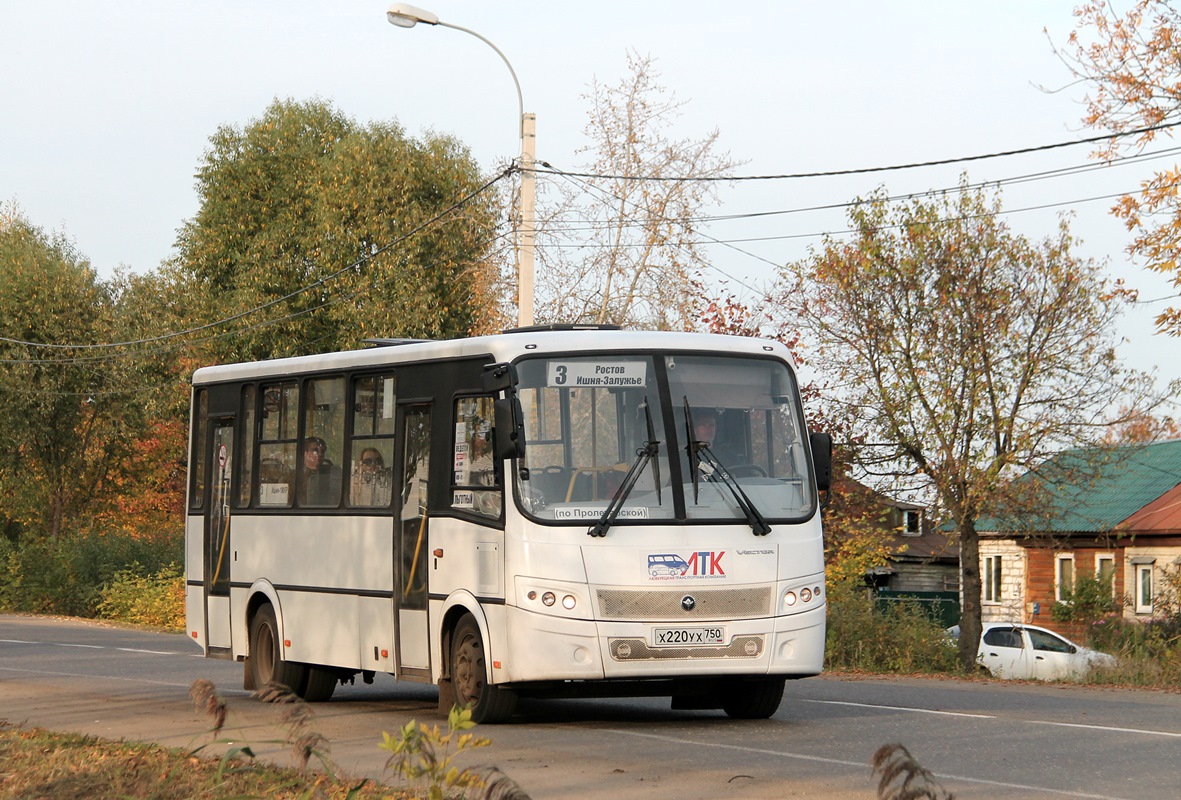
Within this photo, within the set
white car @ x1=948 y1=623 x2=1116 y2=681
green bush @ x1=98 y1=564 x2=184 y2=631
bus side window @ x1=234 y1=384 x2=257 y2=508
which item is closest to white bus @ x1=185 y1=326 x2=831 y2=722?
bus side window @ x1=234 y1=384 x2=257 y2=508

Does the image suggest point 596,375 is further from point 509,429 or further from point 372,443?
point 372,443

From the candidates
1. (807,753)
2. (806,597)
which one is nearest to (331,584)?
(806,597)

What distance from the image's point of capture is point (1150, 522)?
44250 millimetres

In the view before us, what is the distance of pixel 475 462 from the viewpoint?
13.4 meters

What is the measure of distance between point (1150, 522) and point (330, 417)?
33.0 m

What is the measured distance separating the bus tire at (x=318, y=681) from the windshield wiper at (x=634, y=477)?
178 inches

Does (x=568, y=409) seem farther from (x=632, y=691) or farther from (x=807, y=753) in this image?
(x=807, y=753)

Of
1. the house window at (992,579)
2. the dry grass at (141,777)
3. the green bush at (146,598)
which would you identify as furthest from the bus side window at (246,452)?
the house window at (992,579)

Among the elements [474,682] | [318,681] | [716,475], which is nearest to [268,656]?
[318,681]

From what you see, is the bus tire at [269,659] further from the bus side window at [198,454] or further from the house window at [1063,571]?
the house window at [1063,571]

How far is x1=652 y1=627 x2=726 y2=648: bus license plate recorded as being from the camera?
41.5ft

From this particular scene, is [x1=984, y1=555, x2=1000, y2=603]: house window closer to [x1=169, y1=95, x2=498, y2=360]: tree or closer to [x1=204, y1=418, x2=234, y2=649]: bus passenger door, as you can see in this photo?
[x1=169, y1=95, x2=498, y2=360]: tree

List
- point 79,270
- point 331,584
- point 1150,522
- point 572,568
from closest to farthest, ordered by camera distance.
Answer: point 572,568, point 331,584, point 1150,522, point 79,270

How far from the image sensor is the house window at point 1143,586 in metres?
44.2
